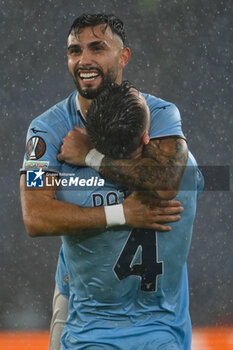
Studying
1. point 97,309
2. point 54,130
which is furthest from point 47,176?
point 97,309

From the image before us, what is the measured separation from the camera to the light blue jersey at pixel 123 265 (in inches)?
118

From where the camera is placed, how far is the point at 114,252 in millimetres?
3010

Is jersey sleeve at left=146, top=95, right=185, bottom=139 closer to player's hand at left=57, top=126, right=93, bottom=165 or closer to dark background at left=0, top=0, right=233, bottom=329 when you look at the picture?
player's hand at left=57, top=126, right=93, bottom=165

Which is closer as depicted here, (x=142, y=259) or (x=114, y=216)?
(x=114, y=216)

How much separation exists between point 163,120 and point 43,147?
21.2 inches

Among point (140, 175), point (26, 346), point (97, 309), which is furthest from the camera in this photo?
point (26, 346)

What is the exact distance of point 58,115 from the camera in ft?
10.2

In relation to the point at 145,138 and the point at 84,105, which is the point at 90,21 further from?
the point at 145,138

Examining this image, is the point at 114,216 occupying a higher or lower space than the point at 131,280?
higher

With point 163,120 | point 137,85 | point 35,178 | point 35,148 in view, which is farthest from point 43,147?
point 137,85

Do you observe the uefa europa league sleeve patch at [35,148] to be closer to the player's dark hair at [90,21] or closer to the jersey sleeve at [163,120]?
the jersey sleeve at [163,120]

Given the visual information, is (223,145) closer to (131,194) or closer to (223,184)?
(223,184)

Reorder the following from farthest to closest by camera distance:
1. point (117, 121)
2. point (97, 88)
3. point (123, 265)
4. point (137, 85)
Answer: point (137, 85), point (97, 88), point (123, 265), point (117, 121)

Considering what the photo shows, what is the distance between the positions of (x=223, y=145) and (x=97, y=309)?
418 centimetres
